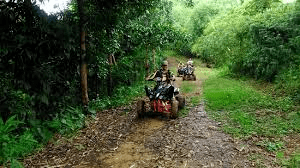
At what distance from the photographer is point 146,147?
17.1 ft

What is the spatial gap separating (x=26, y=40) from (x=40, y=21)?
641 mm

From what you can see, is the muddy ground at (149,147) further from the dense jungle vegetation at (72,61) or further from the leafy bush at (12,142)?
the dense jungle vegetation at (72,61)

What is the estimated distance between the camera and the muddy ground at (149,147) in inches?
177

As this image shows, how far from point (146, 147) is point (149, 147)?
7cm

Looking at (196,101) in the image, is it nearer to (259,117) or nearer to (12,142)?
(259,117)

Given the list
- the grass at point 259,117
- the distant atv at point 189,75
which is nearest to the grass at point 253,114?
the grass at point 259,117

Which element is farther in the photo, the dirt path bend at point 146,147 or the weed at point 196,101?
the weed at point 196,101

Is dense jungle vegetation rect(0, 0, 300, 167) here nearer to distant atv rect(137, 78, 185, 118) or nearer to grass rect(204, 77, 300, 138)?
grass rect(204, 77, 300, 138)

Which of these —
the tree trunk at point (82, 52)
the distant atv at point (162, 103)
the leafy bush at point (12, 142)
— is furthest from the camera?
the distant atv at point (162, 103)

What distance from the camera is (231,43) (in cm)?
1717

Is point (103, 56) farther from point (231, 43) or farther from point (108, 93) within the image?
point (231, 43)

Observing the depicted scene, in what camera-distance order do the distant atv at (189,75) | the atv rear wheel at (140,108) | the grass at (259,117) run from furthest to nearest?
the distant atv at (189,75), the atv rear wheel at (140,108), the grass at (259,117)

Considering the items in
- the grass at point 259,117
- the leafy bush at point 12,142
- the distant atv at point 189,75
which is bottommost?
the grass at point 259,117

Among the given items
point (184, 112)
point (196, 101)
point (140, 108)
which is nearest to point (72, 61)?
point (140, 108)
